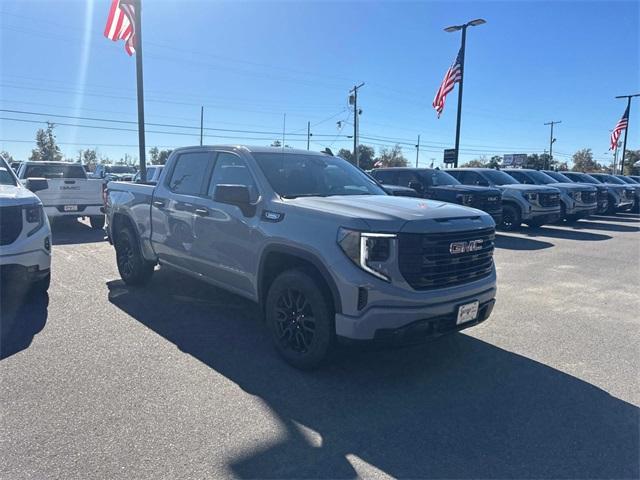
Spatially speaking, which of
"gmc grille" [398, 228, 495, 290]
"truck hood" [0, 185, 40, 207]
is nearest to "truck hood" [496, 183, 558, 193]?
"gmc grille" [398, 228, 495, 290]

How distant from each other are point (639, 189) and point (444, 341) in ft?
68.9

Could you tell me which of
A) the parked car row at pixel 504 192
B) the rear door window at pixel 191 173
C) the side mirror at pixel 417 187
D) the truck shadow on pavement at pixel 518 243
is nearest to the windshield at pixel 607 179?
the parked car row at pixel 504 192

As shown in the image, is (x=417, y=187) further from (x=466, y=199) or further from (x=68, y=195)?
(x=68, y=195)

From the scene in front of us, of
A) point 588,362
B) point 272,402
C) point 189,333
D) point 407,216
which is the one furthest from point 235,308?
point 588,362

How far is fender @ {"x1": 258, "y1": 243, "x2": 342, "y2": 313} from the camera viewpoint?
140 inches

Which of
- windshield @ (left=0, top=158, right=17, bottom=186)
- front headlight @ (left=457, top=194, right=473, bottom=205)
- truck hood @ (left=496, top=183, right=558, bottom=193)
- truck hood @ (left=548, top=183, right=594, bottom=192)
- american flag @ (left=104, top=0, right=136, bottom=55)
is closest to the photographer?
windshield @ (left=0, top=158, right=17, bottom=186)

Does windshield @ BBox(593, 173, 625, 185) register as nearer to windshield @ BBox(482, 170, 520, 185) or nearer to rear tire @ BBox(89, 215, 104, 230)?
windshield @ BBox(482, 170, 520, 185)

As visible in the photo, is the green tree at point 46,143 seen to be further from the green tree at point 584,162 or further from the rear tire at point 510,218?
the green tree at point 584,162

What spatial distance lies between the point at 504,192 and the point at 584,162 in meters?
87.3

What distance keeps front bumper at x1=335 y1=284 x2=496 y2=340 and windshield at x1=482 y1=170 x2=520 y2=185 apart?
1203 cm

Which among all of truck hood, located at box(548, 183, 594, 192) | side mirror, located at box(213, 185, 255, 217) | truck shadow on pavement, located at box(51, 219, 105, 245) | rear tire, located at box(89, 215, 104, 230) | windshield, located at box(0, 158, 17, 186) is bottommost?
truck shadow on pavement, located at box(51, 219, 105, 245)

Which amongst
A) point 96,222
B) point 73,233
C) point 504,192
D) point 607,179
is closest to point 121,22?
point 96,222

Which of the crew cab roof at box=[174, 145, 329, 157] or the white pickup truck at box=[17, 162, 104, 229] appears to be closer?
the crew cab roof at box=[174, 145, 329, 157]

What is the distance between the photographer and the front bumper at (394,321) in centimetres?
342
